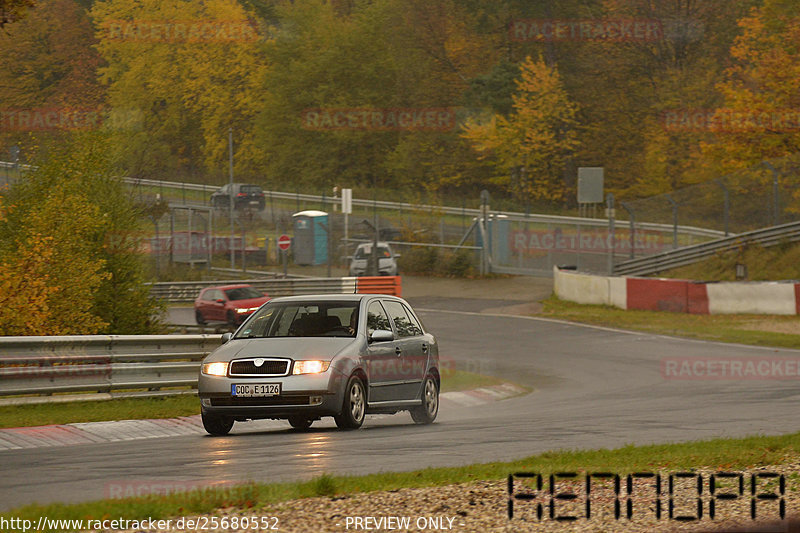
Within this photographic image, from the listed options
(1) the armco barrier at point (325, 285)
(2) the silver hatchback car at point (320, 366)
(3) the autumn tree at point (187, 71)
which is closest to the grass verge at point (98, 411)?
(2) the silver hatchback car at point (320, 366)

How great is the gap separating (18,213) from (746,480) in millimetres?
16862

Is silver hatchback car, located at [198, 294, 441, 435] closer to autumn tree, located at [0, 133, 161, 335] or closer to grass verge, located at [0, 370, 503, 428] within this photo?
grass verge, located at [0, 370, 503, 428]

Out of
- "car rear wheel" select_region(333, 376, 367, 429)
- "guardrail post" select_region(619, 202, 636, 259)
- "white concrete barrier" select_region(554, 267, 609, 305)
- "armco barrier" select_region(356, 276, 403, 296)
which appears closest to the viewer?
"car rear wheel" select_region(333, 376, 367, 429)

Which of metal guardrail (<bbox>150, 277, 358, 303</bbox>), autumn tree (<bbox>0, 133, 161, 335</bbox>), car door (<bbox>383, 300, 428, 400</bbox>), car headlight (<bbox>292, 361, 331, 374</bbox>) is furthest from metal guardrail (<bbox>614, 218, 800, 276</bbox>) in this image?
car headlight (<bbox>292, 361, 331, 374</bbox>)

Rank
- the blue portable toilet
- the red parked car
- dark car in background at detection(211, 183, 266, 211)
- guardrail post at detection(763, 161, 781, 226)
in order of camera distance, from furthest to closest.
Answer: dark car in background at detection(211, 183, 266, 211), the blue portable toilet, guardrail post at detection(763, 161, 781, 226), the red parked car

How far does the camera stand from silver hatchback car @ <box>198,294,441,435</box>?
482 inches

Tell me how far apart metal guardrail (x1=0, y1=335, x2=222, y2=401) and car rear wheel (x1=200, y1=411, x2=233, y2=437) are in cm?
299

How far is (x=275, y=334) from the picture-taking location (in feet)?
43.7

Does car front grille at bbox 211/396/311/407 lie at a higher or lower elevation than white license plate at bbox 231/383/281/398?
lower

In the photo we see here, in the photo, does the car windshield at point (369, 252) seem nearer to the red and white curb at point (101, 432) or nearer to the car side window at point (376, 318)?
the red and white curb at point (101, 432)

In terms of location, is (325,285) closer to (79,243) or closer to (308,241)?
(308,241)

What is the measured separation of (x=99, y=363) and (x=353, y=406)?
4.66 metres

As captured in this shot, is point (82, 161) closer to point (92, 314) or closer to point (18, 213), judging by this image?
point (18, 213)

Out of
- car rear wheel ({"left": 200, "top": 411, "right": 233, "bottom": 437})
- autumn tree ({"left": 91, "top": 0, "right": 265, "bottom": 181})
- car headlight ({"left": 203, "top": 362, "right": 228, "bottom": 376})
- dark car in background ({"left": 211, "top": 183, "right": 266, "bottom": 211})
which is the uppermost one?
autumn tree ({"left": 91, "top": 0, "right": 265, "bottom": 181})
